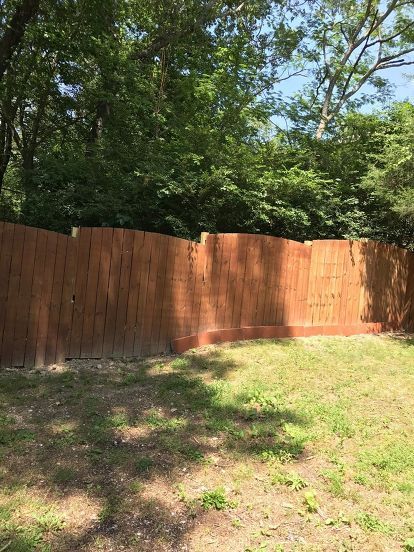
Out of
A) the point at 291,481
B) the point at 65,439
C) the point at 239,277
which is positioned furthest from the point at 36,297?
the point at 291,481

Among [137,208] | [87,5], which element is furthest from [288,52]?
[137,208]

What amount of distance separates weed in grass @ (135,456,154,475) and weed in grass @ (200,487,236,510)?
0.52m

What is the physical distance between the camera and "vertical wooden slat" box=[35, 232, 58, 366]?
5836 mm

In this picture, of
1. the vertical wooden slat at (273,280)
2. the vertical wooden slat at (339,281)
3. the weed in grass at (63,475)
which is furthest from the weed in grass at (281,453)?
the vertical wooden slat at (339,281)

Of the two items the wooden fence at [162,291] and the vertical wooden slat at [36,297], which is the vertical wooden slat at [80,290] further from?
the vertical wooden slat at [36,297]

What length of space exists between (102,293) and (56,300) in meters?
0.59

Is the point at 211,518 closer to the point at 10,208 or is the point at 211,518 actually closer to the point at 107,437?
the point at 107,437

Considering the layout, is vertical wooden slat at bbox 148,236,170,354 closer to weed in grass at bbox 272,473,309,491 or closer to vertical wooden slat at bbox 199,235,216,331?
vertical wooden slat at bbox 199,235,216,331

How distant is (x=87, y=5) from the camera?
9.71 meters

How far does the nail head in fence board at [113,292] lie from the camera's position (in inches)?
250

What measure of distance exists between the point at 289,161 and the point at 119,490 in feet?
28.0

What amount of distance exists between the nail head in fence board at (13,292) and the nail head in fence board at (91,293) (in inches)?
33.5

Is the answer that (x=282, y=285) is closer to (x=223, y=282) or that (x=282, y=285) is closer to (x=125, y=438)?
(x=223, y=282)

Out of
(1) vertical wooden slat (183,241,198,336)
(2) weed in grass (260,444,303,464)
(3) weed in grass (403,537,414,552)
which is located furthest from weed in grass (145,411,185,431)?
(1) vertical wooden slat (183,241,198,336)
